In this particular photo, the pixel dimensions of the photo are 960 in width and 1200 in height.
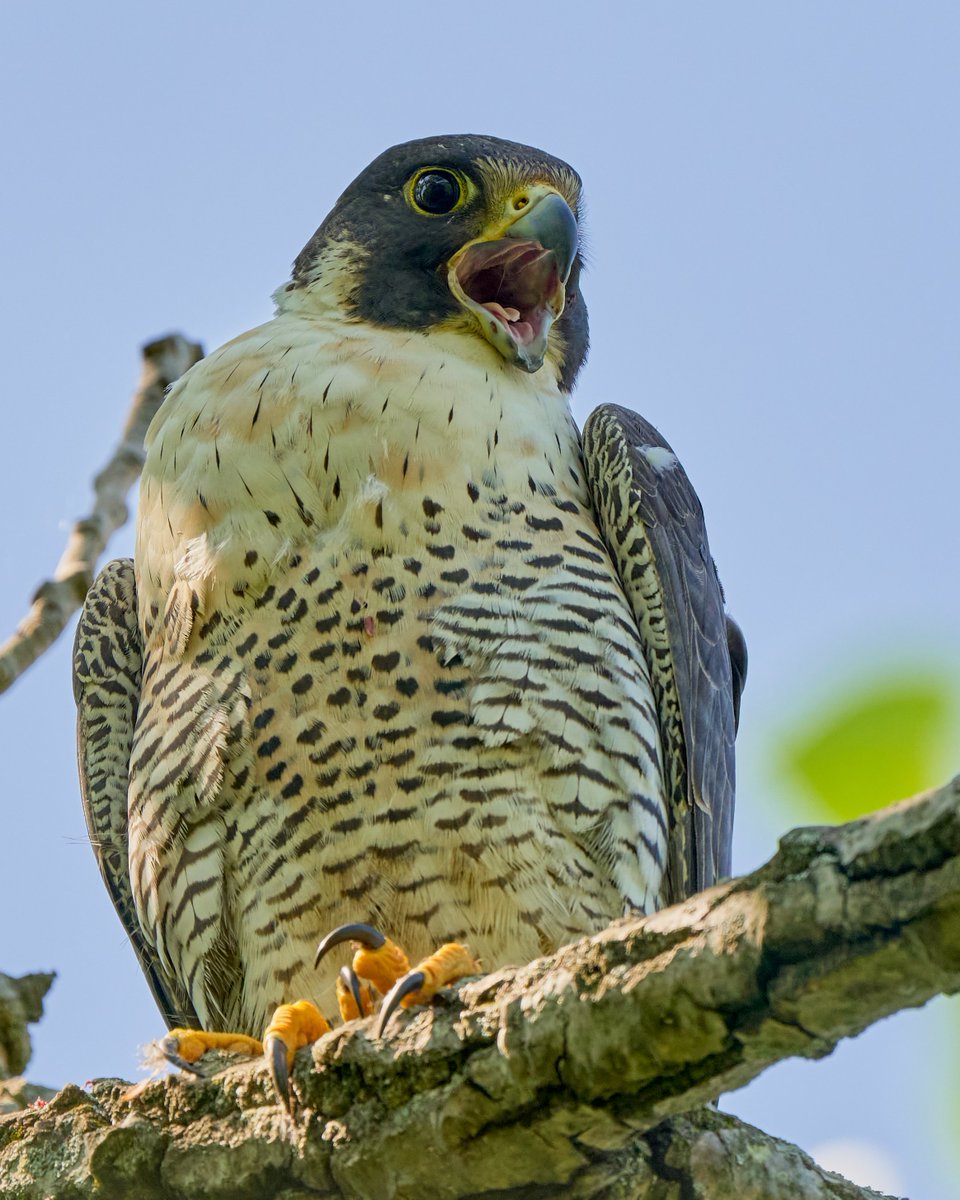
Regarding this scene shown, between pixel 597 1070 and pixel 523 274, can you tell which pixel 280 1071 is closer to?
pixel 597 1070

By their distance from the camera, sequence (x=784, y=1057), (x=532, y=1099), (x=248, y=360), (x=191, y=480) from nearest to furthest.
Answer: (x=784, y=1057) → (x=532, y=1099) → (x=191, y=480) → (x=248, y=360)

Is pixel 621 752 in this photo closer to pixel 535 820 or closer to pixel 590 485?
pixel 535 820

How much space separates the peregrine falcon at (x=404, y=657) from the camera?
4715 mm

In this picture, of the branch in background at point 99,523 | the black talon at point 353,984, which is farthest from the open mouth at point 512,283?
the black talon at point 353,984

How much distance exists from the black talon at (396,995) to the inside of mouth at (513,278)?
3.27 m

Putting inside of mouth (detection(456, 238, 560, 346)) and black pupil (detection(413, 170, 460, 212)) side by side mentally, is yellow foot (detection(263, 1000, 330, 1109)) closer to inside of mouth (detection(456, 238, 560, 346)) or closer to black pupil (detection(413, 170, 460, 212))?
inside of mouth (detection(456, 238, 560, 346))

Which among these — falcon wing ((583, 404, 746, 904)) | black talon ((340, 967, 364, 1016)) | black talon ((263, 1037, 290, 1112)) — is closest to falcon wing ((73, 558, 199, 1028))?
falcon wing ((583, 404, 746, 904))

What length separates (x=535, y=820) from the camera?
4672 mm

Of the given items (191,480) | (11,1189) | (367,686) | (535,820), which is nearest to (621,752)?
(535,820)

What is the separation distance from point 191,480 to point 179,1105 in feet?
8.26

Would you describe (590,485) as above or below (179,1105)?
above

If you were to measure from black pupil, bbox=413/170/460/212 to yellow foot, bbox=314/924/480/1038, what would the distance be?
11.1 ft

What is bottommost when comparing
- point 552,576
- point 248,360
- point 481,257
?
point 552,576

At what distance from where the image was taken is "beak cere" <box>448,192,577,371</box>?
594 centimetres
